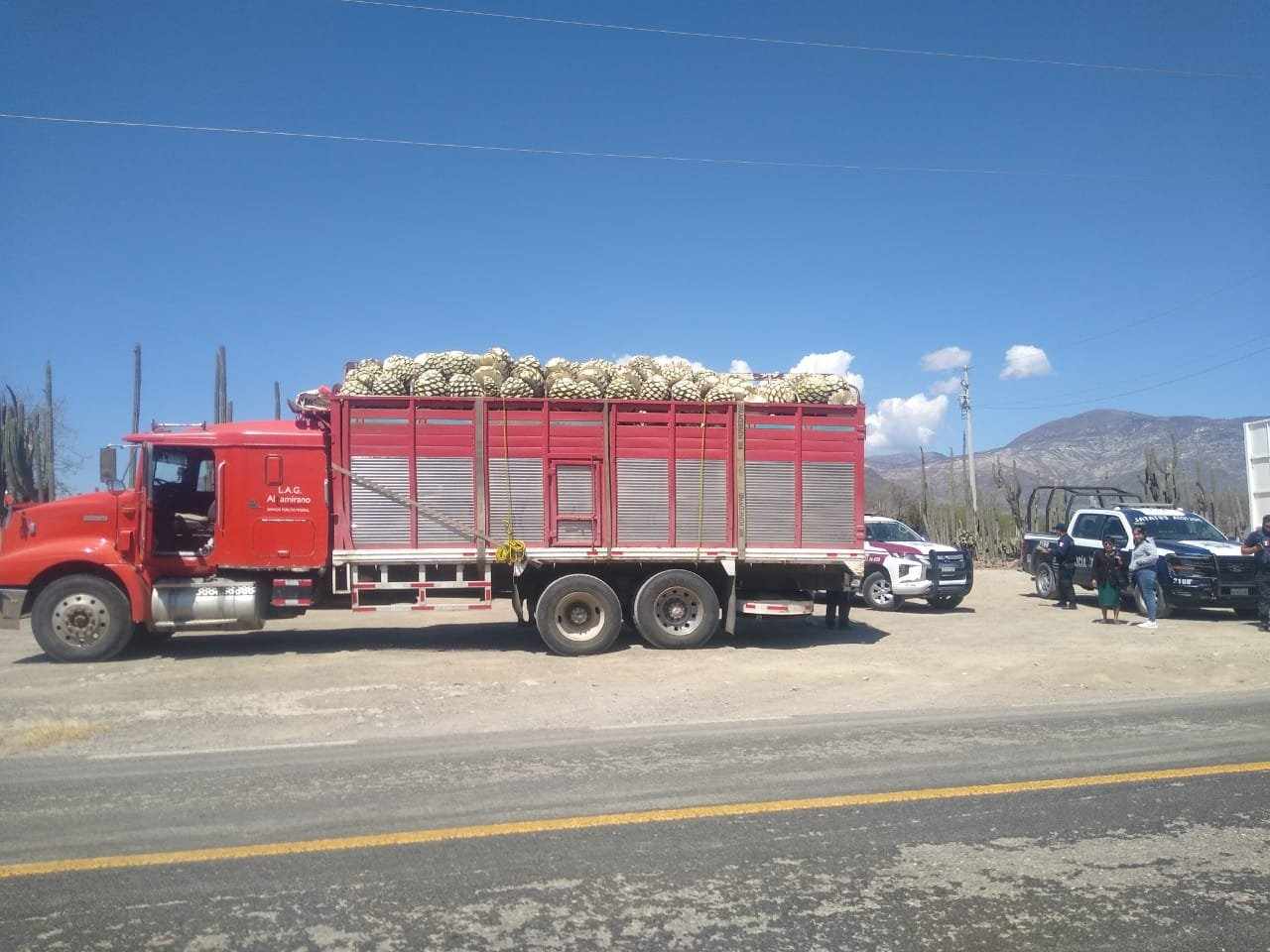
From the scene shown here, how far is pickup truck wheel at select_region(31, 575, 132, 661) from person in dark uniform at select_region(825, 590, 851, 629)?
9.44m

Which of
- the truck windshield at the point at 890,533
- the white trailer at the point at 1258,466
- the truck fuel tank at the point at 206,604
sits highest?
the white trailer at the point at 1258,466

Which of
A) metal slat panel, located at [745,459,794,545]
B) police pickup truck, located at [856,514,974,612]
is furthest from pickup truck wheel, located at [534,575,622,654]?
police pickup truck, located at [856,514,974,612]

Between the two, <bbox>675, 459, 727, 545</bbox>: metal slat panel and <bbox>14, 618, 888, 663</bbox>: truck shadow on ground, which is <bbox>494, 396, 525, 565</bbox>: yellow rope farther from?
<bbox>675, 459, 727, 545</bbox>: metal slat panel

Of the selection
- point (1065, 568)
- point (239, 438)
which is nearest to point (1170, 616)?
point (1065, 568)

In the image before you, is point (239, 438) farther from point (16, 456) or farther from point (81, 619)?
point (16, 456)

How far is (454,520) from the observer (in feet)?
37.8

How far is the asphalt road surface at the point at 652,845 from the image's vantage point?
151 inches

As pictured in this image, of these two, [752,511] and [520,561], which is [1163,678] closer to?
[752,511]

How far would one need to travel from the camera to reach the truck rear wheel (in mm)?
11898

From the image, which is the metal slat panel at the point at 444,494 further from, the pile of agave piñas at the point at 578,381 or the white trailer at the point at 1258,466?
the white trailer at the point at 1258,466

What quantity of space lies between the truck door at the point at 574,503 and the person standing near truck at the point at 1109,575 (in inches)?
337

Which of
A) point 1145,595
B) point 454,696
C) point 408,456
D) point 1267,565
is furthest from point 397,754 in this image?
point 1267,565

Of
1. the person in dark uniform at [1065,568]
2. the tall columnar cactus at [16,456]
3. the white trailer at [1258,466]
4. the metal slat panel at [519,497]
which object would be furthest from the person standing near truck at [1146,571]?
the tall columnar cactus at [16,456]

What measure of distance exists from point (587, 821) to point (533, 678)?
5067 mm
